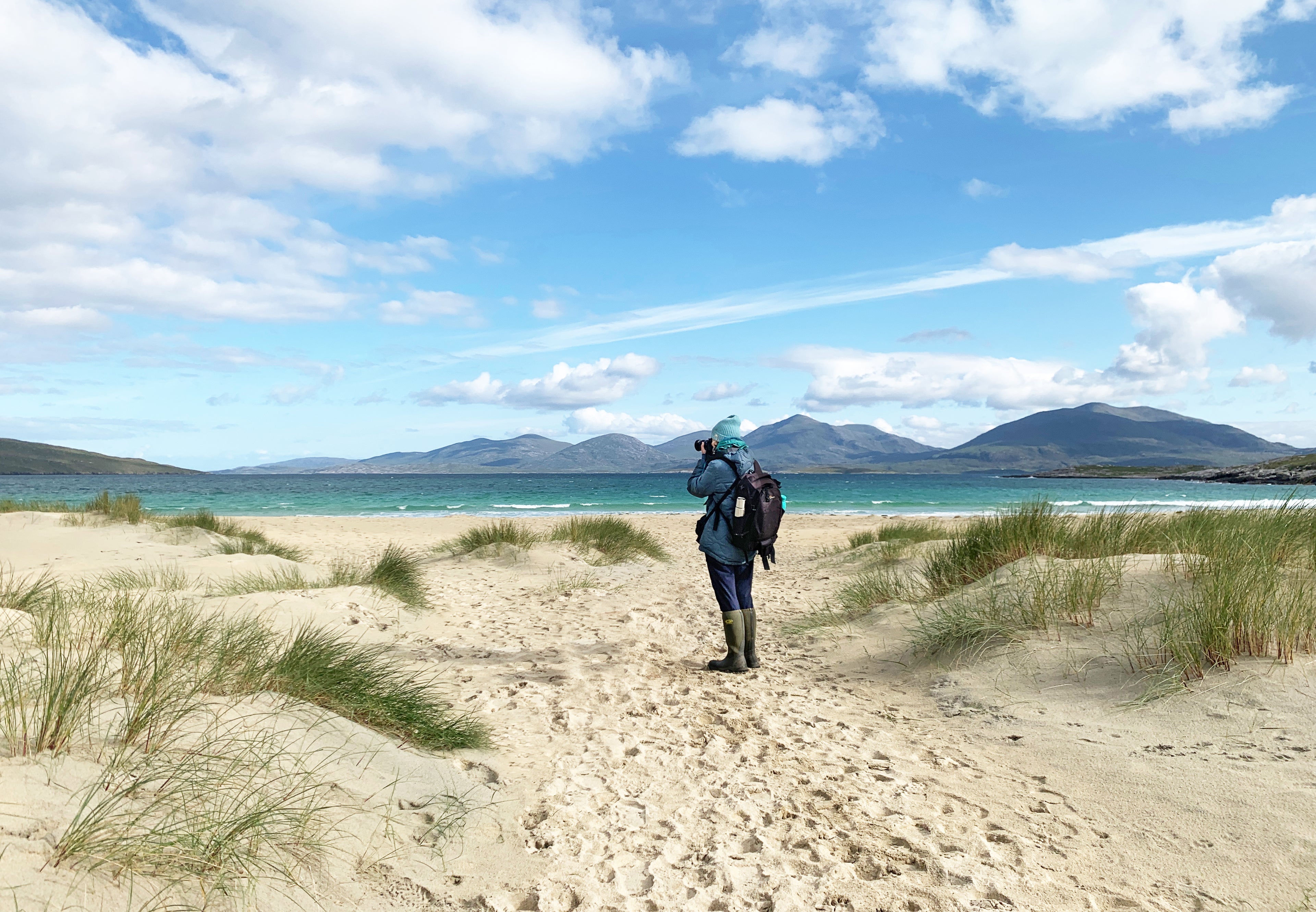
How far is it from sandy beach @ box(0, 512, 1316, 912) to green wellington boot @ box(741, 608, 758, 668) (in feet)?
0.83

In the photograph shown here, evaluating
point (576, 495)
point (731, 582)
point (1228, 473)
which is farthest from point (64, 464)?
point (1228, 473)

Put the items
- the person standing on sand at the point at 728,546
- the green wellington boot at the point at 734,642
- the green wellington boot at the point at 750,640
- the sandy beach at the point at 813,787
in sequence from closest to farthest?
the sandy beach at the point at 813,787, the person standing on sand at the point at 728,546, the green wellington boot at the point at 734,642, the green wellington boot at the point at 750,640

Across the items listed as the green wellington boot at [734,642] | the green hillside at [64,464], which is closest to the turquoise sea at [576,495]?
the green wellington boot at [734,642]

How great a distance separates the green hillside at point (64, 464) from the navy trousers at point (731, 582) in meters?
157

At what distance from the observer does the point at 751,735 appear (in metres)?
4.70

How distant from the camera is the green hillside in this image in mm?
140500

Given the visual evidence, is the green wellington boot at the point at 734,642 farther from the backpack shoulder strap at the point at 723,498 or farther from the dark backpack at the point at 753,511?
the backpack shoulder strap at the point at 723,498

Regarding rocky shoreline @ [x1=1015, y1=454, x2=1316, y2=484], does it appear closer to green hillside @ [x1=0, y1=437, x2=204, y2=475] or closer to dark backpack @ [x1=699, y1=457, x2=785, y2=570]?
dark backpack @ [x1=699, y1=457, x2=785, y2=570]

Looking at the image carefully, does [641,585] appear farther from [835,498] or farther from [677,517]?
[835,498]

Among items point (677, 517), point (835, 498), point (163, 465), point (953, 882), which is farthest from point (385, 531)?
point (163, 465)

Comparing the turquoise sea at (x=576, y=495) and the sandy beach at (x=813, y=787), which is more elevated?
the sandy beach at (x=813, y=787)

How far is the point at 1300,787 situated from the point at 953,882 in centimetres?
197

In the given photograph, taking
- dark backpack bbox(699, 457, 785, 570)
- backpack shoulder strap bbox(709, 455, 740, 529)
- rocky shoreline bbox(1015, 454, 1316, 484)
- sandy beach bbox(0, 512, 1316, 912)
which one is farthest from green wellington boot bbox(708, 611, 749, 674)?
rocky shoreline bbox(1015, 454, 1316, 484)

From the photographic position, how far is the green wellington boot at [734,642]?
6.34 meters
